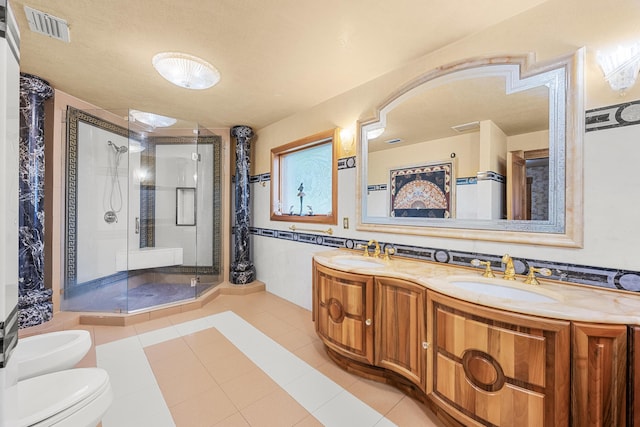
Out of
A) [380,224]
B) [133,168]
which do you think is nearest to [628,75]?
[380,224]

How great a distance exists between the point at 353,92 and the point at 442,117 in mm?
926

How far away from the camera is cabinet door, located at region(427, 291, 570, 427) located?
0.98 metres

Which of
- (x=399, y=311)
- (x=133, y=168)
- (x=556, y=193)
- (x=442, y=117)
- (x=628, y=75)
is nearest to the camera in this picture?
→ (x=628, y=75)

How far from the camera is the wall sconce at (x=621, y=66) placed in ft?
3.81

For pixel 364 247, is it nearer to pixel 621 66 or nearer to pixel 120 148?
pixel 621 66

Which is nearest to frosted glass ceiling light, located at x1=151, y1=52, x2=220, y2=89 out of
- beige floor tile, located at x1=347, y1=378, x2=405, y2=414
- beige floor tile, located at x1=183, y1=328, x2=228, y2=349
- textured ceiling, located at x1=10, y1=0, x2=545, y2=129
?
textured ceiling, located at x1=10, y1=0, x2=545, y2=129

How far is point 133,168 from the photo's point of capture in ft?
11.3

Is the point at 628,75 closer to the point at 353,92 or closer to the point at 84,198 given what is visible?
the point at 353,92

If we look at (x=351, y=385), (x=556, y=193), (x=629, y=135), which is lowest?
(x=351, y=385)

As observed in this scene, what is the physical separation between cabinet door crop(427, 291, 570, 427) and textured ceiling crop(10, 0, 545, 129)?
165cm

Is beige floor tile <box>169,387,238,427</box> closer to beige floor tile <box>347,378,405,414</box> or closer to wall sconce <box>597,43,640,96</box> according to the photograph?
beige floor tile <box>347,378,405,414</box>

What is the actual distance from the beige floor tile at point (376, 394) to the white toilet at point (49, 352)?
1576mm

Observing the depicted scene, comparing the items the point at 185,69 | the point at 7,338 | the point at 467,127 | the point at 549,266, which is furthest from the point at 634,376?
the point at 185,69

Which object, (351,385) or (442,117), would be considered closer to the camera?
(351,385)
